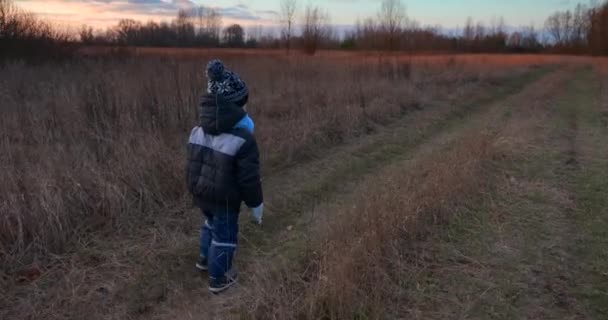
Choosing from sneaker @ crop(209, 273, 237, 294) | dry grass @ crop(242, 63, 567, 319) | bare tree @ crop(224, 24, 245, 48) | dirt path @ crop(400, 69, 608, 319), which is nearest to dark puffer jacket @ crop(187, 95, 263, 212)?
sneaker @ crop(209, 273, 237, 294)

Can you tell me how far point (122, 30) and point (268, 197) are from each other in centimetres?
2363

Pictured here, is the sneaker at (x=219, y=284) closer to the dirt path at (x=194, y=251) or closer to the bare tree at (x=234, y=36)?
the dirt path at (x=194, y=251)

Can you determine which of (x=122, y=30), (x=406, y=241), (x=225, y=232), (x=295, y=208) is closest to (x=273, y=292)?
(x=225, y=232)

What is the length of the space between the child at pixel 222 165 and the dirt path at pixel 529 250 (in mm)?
1441

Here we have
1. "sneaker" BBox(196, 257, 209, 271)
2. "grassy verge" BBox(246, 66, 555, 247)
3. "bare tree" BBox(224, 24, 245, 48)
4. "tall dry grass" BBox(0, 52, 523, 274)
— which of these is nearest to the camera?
"sneaker" BBox(196, 257, 209, 271)

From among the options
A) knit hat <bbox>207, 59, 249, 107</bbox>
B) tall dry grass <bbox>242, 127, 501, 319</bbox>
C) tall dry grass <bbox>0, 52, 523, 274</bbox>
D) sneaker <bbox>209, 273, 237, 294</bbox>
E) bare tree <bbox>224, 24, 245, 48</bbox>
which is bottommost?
sneaker <bbox>209, 273, 237, 294</bbox>

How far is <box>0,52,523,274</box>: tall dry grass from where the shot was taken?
429cm

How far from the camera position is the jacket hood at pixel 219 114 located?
340 cm

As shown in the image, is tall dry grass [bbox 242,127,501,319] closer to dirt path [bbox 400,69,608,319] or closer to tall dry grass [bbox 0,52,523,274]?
dirt path [bbox 400,69,608,319]

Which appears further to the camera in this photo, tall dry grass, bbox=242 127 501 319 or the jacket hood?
the jacket hood

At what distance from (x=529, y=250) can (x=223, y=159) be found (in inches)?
112

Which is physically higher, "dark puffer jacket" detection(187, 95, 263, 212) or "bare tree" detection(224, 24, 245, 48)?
"bare tree" detection(224, 24, 245, 48)

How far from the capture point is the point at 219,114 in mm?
3396

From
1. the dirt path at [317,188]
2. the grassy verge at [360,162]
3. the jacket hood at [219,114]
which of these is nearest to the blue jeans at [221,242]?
the dirt path at [317,188]
